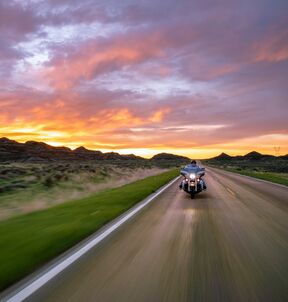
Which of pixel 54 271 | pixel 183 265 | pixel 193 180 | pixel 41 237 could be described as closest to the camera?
pixel 54 271

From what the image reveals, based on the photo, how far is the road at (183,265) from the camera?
191 inches

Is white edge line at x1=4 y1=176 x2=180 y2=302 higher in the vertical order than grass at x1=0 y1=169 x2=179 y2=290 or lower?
lower

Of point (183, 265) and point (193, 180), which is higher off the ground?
point (193, 180)

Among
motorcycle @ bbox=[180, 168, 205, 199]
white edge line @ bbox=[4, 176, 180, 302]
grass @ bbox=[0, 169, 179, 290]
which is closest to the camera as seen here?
white edge line @ bbox=[4, 176, 180, 302]

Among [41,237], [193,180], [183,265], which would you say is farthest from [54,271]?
[193,180]

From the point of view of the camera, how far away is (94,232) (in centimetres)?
963

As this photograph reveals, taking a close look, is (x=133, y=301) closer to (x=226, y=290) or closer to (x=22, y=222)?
(x=226, y=290)

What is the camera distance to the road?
4.84 metres

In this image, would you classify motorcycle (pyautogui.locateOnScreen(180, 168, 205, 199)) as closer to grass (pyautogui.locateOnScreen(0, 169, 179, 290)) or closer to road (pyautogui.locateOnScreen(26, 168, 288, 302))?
grass (pyautogui.locateOnScreen(0, 169, 179, 290))

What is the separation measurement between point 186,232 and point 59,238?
292 centimetres

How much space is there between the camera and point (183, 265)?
6.27m

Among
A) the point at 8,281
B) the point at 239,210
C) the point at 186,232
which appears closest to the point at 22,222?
the point at 186,232

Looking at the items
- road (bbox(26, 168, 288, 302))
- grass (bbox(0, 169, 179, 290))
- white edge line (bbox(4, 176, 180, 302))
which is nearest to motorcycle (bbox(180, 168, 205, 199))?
grass (bbox(0, 169, 179, 290))

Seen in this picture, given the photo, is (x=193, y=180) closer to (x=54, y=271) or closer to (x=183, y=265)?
(x=183, y=265)
